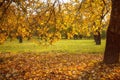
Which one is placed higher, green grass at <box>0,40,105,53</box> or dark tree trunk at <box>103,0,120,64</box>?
dark tree trunk at <box>103,0,120,64</box>

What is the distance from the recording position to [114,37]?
13.0m

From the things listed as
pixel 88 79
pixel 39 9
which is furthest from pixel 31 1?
pixel 88 79

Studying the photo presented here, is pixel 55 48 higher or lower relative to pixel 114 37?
lower

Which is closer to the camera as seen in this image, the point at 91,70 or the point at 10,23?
the point at 91,70

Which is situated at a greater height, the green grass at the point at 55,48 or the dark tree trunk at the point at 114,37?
the dark tree trunk at the point at 114,37

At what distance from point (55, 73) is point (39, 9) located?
5738 mm

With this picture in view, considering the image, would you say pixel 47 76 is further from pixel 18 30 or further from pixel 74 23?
pixel 74 23

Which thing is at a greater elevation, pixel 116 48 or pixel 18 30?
pixel 18 30

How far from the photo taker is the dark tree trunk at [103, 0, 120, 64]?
1265 cm

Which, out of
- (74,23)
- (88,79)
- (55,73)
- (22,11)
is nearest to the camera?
(88,79)

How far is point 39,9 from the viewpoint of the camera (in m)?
15.6

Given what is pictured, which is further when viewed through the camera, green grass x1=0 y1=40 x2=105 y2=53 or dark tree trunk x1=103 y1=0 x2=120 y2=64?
green grass x1=0 y1=40 x2=105 y2=53

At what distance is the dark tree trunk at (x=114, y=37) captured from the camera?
1265 cm

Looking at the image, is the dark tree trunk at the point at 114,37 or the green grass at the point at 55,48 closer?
the dark tree trunk at the point at 114,37
